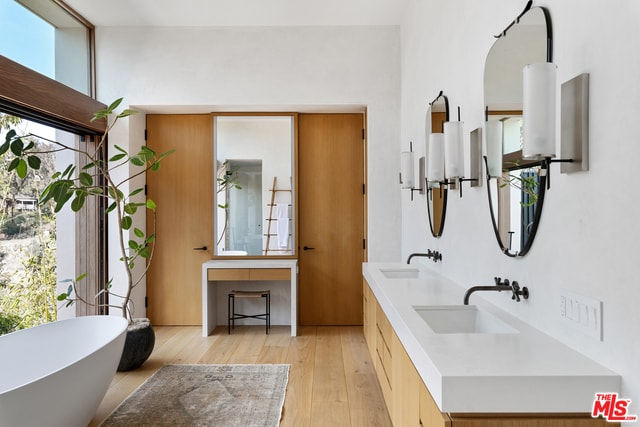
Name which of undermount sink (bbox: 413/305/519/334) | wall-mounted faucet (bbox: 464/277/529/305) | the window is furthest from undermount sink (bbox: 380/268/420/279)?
the window

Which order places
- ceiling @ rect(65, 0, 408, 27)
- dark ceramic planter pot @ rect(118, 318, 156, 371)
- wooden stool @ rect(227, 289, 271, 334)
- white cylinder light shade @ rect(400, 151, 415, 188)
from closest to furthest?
dark ceramic planter pot @ rect(118, 318, 156, 371) < white cylinder light shade @ rect(400, 151, 415, 188) < ceiling @ rect(65, 0, 408, 27) < wooden stool @ rect(227, 289, 271, 334)

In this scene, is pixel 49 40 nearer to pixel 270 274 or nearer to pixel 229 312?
pixel 270 274

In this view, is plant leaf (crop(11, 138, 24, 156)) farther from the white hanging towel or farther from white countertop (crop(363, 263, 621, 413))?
white countertop (crop(363, 263, 621, 413))

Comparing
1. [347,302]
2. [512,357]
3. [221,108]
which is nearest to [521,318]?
[512,357]

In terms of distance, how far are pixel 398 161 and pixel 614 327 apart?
10.7 feet

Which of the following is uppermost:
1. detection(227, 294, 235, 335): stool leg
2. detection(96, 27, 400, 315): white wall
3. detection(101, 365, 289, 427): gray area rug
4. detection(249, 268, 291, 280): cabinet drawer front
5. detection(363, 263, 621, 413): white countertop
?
detection(96, 27, 400, 315): white wall

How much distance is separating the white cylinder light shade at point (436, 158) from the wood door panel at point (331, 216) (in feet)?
6.42

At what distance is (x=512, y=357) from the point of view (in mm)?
1188

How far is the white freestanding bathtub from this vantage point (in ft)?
5.98

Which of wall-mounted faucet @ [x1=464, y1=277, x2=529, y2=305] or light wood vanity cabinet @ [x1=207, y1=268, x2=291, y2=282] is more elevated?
wall-mounted faucet @ [x1=464, y1=277, x2=529, y2=305]

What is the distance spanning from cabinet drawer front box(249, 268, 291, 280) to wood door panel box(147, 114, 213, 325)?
2.23ft

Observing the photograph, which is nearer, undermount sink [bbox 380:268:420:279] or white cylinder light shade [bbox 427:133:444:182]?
white cylinder light shade [bbox 427:133:444:182]

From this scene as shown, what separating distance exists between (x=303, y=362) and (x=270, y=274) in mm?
1032

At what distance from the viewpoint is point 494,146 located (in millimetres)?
1900
